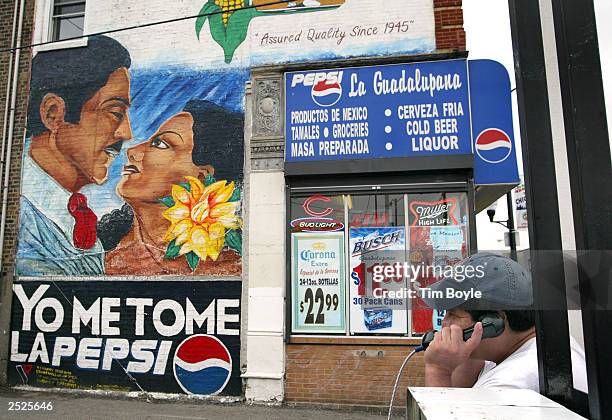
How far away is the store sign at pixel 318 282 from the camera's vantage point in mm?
7926

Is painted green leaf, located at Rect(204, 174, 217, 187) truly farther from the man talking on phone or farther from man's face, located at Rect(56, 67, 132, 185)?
the man talking on phone

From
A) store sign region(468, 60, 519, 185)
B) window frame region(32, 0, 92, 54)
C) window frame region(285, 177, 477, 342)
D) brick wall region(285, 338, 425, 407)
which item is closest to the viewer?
brick wall region(285, 338, 425, 407)

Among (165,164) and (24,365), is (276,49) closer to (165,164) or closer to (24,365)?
(165,164)

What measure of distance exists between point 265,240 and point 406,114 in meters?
3.04

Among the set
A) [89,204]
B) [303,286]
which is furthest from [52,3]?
[303,286]

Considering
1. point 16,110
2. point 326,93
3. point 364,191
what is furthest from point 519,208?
point 16,110

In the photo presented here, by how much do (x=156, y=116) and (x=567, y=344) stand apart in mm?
8574

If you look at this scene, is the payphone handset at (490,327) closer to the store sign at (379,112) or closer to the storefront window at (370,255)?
the storefront window at (370,255)

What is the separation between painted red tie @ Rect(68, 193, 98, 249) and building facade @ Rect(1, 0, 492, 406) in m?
0.03

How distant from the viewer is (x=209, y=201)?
8.71 m

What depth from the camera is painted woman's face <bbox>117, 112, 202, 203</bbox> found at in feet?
29.3

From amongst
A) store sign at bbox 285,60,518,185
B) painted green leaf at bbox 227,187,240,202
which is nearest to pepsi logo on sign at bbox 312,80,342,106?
store sign at bbox 285,60,518,185

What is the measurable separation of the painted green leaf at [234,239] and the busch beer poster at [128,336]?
574 millimetres

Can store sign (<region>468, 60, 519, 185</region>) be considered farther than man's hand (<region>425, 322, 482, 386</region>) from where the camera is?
Yes
